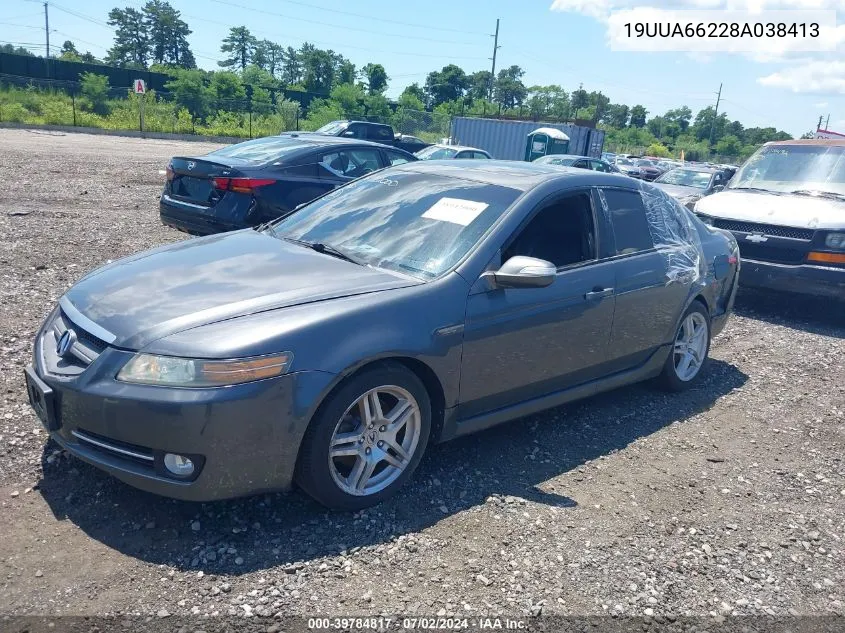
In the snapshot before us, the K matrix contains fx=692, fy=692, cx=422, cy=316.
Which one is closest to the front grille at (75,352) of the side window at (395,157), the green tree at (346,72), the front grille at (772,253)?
the side window at (395,157)

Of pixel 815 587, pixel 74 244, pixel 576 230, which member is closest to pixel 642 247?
pixel 576 230

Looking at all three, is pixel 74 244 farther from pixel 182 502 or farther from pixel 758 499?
pixel 758 499

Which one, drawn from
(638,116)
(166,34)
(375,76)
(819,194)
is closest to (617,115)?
(638,116)

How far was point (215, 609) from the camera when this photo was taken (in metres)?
2.64

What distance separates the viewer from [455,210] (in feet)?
13.3

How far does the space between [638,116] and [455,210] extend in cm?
12556

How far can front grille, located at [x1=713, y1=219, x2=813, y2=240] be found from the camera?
7.75 m

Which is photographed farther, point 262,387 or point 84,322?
point 84,322

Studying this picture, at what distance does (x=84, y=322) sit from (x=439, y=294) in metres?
1.69

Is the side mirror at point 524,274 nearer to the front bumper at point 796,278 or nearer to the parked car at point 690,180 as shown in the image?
the front bumper at point 796,278

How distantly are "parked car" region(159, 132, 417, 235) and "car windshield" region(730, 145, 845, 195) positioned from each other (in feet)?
17.7

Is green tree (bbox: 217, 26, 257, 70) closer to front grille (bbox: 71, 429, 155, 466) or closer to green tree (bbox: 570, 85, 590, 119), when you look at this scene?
green tree (bbox: 570, 85, 590, 119)

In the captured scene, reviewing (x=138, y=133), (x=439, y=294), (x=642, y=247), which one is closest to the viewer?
(x=439, y=294)

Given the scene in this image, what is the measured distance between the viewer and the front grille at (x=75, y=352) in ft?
10.0
